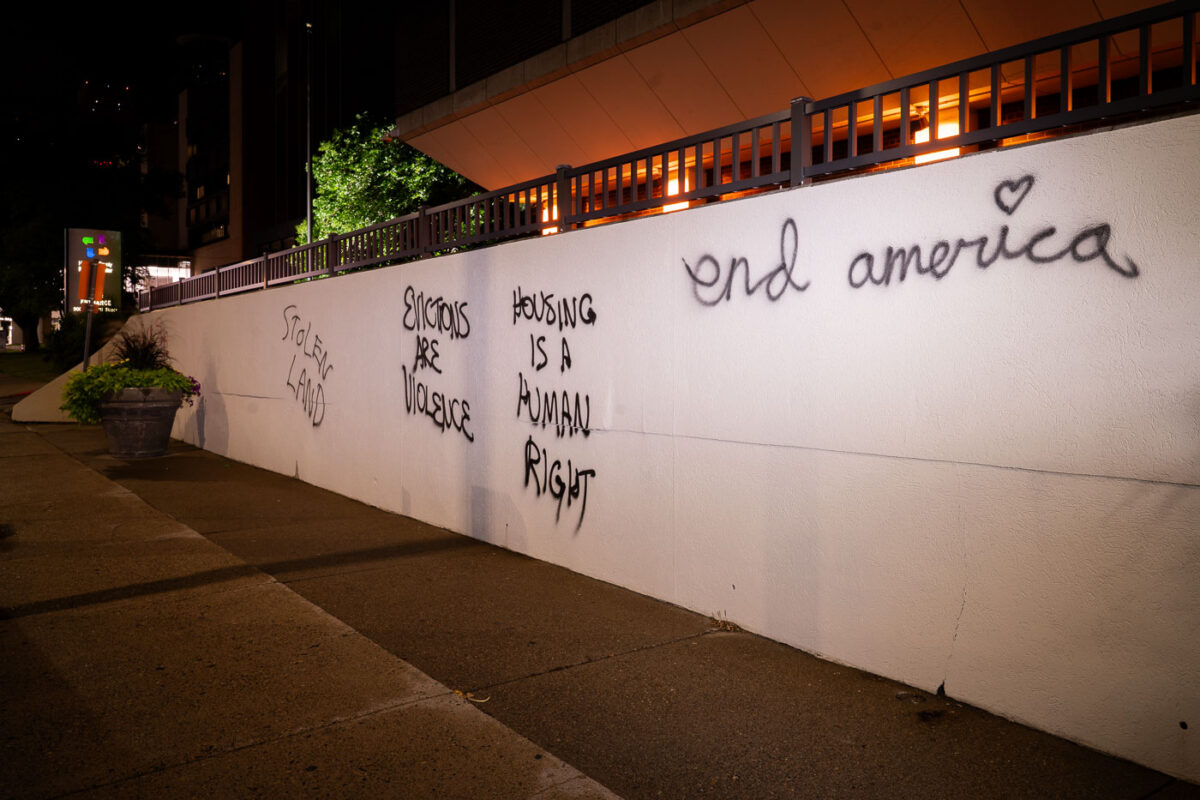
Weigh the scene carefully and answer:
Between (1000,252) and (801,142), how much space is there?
4.41ft

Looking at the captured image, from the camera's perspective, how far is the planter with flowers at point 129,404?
1155 cm

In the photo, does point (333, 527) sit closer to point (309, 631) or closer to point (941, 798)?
point (309, 631)

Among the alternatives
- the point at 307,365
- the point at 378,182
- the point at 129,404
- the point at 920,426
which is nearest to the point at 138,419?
the point at 129,404

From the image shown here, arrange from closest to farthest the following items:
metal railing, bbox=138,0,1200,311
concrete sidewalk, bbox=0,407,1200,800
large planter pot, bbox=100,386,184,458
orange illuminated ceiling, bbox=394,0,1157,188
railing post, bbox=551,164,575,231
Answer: concrete sidewalk, bbox=0,407,1200,800
metal railing, bbox=138,0,1200,311
railing post, bbox=551,164,575,231
orange illuminated ceiling, bbox=394,0,1157,188
large planter pot, bbox=100,386,184,458

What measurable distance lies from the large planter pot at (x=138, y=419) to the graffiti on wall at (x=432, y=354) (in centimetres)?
549

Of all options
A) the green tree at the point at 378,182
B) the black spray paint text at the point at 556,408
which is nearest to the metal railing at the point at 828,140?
the black spray paint text at the point at 556,408

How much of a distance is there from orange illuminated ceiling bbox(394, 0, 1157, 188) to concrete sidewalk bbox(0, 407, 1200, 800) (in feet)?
26.3

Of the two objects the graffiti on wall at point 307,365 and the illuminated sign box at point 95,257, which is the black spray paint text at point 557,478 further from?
the illuminated sign box at point 95,257

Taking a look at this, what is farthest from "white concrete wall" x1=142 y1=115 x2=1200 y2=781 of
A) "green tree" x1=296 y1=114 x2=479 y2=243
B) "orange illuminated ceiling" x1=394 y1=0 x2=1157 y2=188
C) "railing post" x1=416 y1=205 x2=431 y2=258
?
"green tree" x1=296 y1=114 x2=479 y2=243

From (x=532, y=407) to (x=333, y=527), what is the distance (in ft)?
7.85

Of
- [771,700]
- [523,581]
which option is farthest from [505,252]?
[771,700]

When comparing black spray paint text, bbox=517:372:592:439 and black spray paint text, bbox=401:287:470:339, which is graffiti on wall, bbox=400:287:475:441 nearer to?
black spray paint text, bbox=401:287:470:339

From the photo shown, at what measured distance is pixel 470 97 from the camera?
51.2ft

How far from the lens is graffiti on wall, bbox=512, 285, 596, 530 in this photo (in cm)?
595
